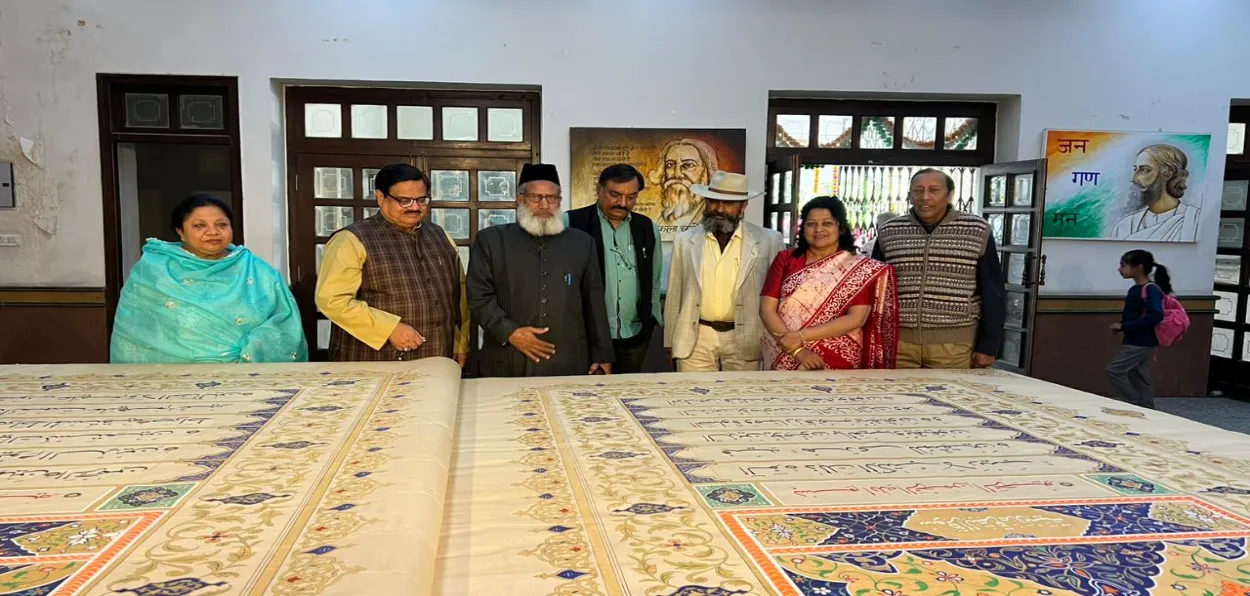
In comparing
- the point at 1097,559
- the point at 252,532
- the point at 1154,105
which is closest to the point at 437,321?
the point at 252,532

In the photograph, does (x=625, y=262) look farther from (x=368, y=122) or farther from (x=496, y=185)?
(x=368, y=122)

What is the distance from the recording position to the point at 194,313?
2342 millimetres

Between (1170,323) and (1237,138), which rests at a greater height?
(1237,138)

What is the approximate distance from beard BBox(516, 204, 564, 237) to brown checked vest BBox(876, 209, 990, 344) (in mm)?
1303

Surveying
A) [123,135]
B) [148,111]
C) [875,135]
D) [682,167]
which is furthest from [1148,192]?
[123,135]

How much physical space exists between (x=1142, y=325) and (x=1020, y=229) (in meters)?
0.88

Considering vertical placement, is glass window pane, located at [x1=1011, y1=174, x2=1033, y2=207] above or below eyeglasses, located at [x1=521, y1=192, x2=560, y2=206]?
above

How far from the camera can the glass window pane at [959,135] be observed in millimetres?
5234

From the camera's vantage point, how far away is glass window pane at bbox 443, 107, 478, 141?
4.88m

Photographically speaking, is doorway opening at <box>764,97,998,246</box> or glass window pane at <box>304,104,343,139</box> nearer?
glass window pane at <box>304,104,343,139</box>

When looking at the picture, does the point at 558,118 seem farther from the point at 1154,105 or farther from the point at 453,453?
the point at 1154,105

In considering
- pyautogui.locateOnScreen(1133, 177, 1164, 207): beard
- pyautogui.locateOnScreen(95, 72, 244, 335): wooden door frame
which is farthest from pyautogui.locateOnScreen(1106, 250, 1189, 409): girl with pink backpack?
pyautogui.locateOnScreen(95, 72, 244, 335): wooden door frame

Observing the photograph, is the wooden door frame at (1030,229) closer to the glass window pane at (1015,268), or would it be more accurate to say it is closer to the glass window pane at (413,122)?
the glass window pane at (1015,268)

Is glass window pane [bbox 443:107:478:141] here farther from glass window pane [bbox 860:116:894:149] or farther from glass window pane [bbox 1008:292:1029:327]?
glass window pane [bbox 1008:292:1029:327]
